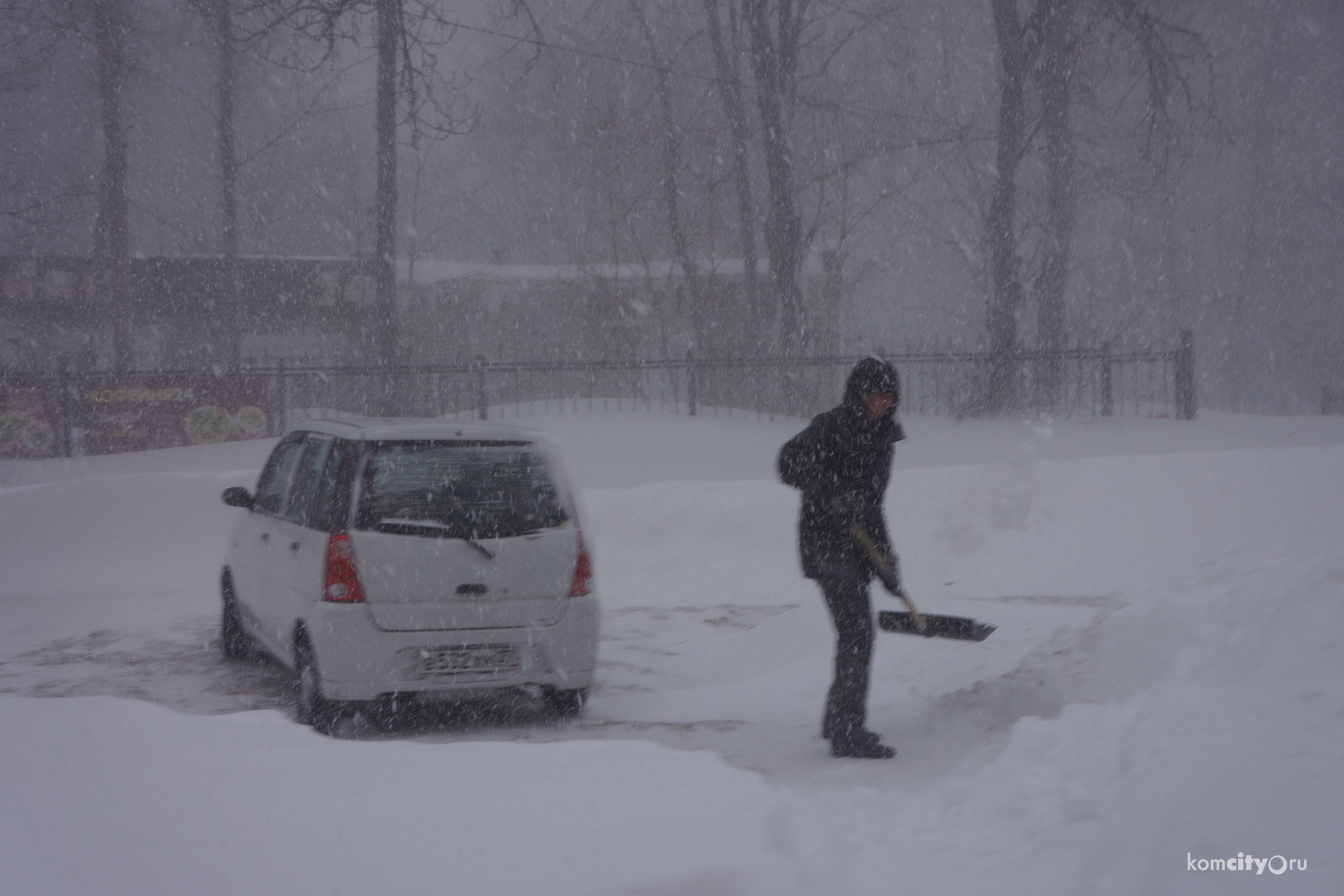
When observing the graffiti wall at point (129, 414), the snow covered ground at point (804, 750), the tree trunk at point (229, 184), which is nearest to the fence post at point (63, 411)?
the graffiti wall at point (129, 414)

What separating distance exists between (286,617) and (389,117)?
14672 millimetres

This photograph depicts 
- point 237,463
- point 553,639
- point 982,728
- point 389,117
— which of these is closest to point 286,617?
point 553,639

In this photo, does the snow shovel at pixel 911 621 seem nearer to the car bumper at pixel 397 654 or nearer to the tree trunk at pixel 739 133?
the car bumper at pixel 397 654

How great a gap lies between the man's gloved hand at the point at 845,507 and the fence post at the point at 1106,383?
1382cm

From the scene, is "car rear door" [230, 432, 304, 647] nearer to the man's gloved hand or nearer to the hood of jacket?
the man's gloved hand

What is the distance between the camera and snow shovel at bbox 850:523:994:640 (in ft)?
16.8

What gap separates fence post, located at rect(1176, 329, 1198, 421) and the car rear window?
14.5 metres

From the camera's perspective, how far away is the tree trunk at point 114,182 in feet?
76.0

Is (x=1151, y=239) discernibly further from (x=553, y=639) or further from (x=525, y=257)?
(x=553, y=639)

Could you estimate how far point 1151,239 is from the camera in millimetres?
44656

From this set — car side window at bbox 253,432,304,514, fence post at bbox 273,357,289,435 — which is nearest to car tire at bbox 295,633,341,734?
car side window at bbox 253,432,304,514

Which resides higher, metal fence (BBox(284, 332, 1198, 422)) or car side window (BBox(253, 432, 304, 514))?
metal fence (BBox(284, 332, 1198, 422))

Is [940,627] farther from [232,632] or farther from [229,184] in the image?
[229,184]

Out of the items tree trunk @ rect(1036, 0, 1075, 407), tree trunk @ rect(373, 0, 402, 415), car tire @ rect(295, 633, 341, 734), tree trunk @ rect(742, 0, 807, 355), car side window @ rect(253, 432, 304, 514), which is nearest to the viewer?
car tire @ rect(295, 633, 341, 734)
